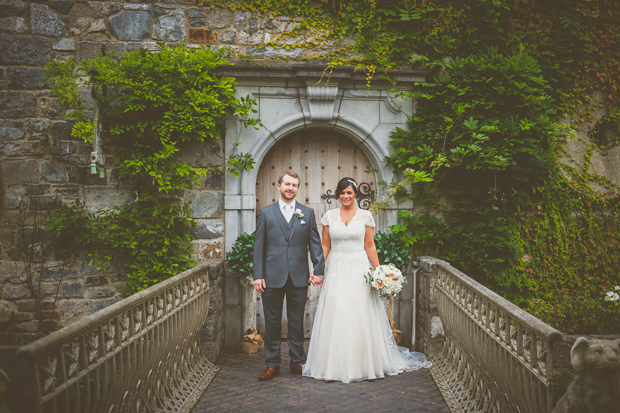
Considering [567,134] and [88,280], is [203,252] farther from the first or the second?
[567,134]

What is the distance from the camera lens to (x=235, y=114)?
5.32 m

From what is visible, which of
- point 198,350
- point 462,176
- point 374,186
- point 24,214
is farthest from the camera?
point 374,186

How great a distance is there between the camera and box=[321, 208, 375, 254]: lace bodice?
450cm

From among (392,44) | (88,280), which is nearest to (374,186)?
(392,44)

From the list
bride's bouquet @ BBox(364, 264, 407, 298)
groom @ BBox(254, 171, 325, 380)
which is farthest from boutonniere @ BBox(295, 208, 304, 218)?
bride's bouquet @ BBox(364, 264, 407, 298)

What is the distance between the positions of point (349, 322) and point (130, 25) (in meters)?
4.20

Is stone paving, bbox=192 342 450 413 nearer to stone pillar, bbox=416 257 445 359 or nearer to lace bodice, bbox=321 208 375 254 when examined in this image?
stone pillar, bbox=416 257 445 359

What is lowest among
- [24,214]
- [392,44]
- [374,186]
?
[24,214]

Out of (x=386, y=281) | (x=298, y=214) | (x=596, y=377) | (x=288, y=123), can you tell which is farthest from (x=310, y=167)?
(x=596, y=377)

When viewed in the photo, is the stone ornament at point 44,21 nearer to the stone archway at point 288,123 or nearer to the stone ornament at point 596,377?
the stone archway at point 288,123

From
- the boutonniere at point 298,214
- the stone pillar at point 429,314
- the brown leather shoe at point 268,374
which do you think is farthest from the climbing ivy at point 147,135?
the stone pillar at point 429,314

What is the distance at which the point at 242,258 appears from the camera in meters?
5.08

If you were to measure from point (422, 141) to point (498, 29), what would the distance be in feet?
5.43

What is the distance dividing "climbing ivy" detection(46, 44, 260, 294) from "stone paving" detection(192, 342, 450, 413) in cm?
165
